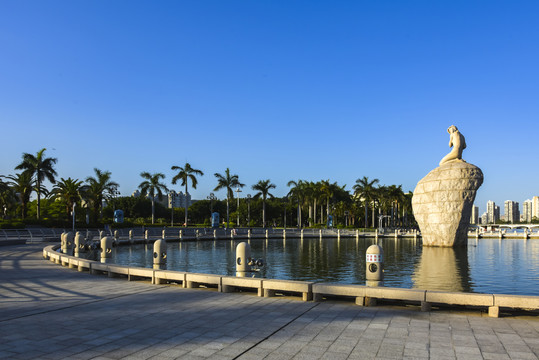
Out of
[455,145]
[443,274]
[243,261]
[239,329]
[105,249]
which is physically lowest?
[443,274]

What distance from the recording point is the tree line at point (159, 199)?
6181 cm

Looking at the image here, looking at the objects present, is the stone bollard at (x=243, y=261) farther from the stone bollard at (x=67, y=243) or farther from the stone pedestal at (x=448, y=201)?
the stone pedestal at (x=448, y=201)

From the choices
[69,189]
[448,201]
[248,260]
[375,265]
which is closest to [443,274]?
[375,265]

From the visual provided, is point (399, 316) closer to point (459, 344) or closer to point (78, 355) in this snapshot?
point (459, 344)

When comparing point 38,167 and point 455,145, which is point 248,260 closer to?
point 455,145

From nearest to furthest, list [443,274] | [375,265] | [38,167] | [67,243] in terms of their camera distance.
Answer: [375,265], [443,274], [67,243], [38,167]

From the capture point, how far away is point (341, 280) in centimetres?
1988

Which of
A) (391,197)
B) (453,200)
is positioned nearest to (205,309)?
(453,200)

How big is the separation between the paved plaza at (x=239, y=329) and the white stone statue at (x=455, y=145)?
36.9 metres

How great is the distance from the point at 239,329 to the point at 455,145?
4080 centimetres

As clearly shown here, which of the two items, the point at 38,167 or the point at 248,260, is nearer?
the point at 248,260

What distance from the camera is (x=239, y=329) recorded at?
7.93 meters

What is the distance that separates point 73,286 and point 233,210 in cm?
→ 12120

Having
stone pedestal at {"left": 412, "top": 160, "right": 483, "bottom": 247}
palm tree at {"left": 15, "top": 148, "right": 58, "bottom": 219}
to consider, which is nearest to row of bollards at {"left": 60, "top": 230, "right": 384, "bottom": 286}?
stone pedestal at {"left": 412, "top": 160, "right": 483, "bottom": 247}
